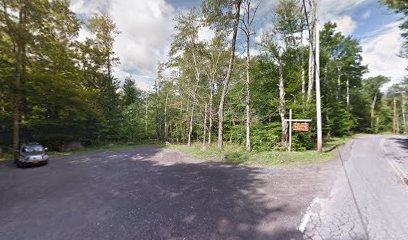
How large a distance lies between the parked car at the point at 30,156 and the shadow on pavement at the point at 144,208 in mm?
3168

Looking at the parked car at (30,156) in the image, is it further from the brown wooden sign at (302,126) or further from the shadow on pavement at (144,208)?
the brown wooden sign at (302,126)

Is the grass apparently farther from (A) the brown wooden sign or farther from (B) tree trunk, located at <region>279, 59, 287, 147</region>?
(B) tree trunk, located at <region>279, 59, 287, 147</region>

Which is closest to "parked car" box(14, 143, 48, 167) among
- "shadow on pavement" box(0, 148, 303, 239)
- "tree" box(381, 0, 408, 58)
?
"shadow on pavement" box(0, 148, 303, 239)

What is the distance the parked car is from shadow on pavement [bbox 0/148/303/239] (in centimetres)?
317

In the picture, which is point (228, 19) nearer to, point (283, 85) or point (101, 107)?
point (283, 85)

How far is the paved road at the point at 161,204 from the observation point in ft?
12.1

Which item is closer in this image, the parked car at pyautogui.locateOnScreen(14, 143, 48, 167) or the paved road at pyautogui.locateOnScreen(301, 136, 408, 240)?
the paved road at pyautogui.locateOnScreen(301, 136, 408, 240)

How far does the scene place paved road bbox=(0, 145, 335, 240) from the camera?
145 inches

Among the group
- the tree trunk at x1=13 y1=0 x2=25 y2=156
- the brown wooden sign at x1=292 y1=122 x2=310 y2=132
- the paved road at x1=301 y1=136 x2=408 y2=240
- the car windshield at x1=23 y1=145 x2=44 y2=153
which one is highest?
the tree trunk at x1=13 y1=0 x2=25 y2=156

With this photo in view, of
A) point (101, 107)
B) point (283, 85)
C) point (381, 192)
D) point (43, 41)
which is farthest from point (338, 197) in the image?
point (101, 107)

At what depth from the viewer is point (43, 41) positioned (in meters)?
14.5

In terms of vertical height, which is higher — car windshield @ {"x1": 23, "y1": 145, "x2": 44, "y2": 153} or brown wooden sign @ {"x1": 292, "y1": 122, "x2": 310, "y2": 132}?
brown wooden sign @ {"x1": 292, "y1": 122, "x2": 310, "y2": 132}

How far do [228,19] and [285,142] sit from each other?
1058 centimetres

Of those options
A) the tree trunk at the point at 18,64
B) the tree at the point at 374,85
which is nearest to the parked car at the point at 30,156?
the tree trunk at the point at 18,64
